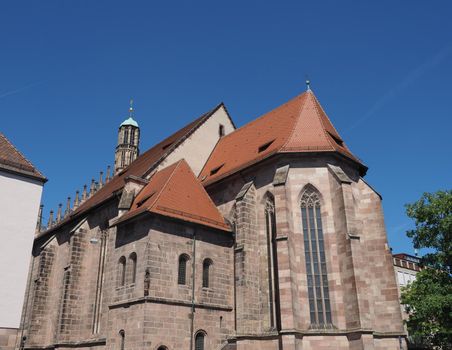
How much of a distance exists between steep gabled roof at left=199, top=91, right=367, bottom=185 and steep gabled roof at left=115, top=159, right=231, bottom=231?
1827 millimetres

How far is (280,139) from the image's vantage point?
2155cm

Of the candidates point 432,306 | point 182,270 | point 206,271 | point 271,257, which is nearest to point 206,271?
point 206,271

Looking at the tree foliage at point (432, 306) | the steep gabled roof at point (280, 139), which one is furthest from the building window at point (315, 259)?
the tree foliage at point (432, 306)

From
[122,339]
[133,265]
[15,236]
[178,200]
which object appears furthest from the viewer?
[178,200]

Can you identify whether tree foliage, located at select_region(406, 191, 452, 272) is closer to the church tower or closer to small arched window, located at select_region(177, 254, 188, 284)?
small arched window, located at select_region(177, 254, 188, 284)

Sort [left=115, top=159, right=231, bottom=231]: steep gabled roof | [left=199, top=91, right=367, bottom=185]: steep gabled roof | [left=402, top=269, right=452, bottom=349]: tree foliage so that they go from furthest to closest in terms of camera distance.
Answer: [left=199, top=91, right=367, bottom=185]: steep gabled roof, [left=402, top=269, right=452, bottom=349]: tree foliage, [left=115, top=159, right=231, bottom=231]: steep gabled roof

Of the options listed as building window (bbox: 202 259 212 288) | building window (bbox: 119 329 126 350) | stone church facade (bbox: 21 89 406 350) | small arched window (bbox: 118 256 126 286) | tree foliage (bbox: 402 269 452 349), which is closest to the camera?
stone church facade (bbox: 21 89 406 350)

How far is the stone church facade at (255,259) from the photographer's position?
1709 cm

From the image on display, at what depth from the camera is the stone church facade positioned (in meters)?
17.1

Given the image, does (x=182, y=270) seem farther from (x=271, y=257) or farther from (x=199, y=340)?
(x=271, y=257)

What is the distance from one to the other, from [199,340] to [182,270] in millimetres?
2786

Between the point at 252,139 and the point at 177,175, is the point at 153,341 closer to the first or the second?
the point at 177,175

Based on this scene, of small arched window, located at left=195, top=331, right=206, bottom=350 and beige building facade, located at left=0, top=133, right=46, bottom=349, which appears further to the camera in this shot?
small arched window, located at left=195, top=331, right=206, bottom=350

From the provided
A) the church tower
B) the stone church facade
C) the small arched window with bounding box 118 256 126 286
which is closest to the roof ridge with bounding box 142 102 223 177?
the stone church facade
